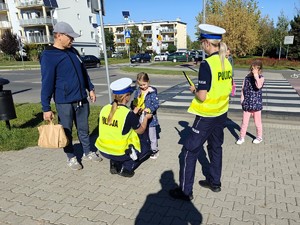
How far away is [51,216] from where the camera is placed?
2965 millimetres

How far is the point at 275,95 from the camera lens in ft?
32.1

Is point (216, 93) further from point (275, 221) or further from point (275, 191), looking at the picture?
point (275, 191)

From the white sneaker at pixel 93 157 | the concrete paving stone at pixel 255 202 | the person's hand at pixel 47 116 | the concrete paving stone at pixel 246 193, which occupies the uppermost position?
the person's hand at pixel 47 116

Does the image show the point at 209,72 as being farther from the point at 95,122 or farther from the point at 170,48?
the point at 170,48

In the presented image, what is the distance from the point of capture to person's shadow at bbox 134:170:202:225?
111 inches

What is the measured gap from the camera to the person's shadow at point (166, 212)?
2828 millimetres

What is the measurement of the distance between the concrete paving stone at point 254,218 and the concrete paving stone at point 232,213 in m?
0.05

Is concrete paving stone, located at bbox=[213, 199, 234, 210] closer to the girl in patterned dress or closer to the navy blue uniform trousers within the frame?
the navy blue uniform trousers

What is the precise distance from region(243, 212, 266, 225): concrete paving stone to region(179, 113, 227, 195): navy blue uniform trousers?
60 cm

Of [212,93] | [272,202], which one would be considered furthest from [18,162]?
[272,202]

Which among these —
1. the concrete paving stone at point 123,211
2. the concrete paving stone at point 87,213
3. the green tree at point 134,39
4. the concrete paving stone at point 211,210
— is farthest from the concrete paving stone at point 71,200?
the green tree at point 134,39

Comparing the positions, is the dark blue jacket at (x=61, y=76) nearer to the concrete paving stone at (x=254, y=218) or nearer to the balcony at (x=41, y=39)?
the concrete paving stone at (x=254, y=218)

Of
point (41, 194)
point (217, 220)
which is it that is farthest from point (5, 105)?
point (217, 220)

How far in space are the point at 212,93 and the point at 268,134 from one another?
345 centimetres
